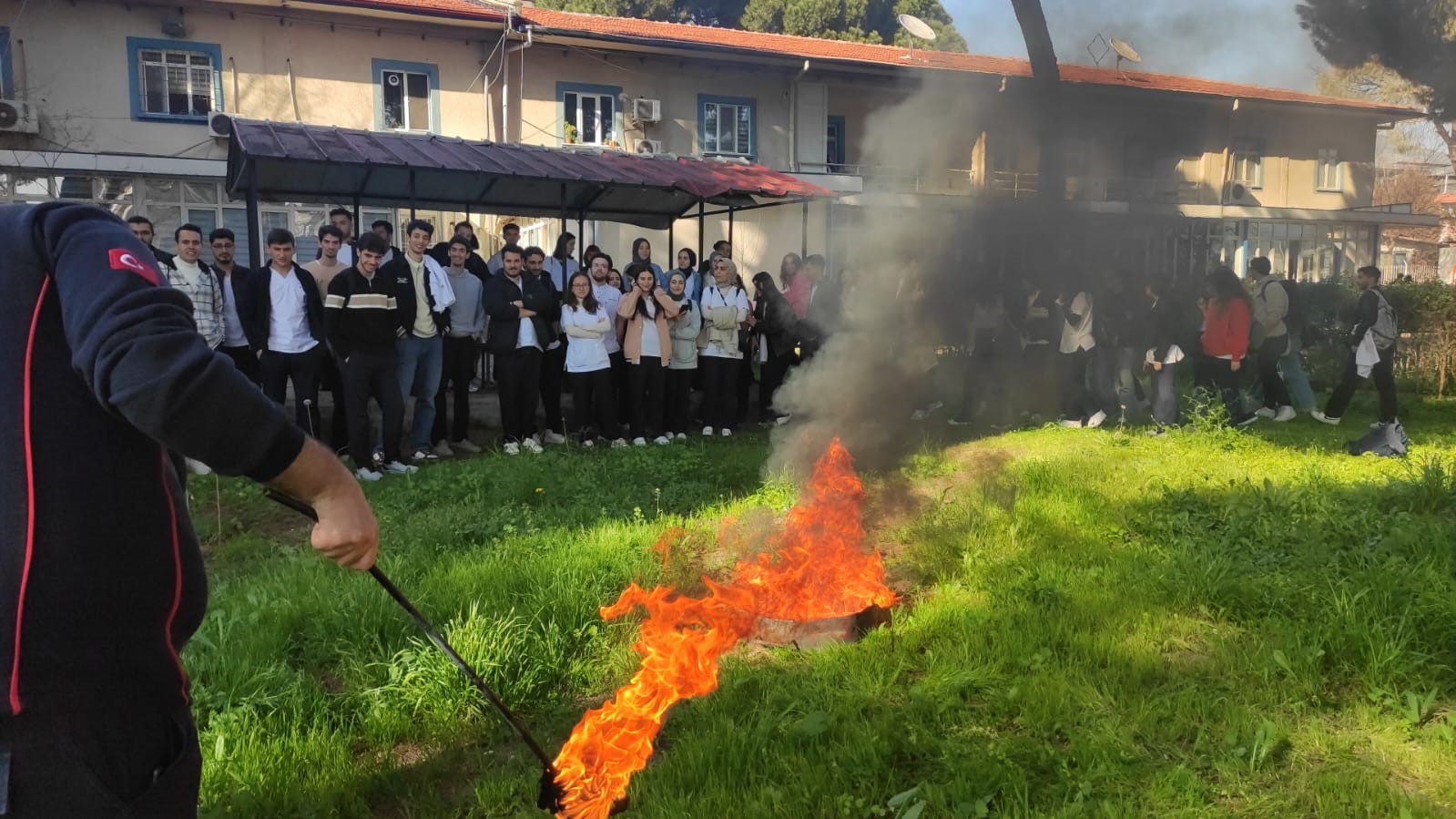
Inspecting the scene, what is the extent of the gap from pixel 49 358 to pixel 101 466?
204 mm

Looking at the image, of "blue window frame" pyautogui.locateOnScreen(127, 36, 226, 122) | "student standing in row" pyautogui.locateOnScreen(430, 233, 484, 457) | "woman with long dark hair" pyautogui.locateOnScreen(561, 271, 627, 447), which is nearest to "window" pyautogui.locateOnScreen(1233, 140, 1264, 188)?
"woman with long dark hair" pyautogui.locateOnScreen(561, 271, 627, 447)

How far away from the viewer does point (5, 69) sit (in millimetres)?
15484

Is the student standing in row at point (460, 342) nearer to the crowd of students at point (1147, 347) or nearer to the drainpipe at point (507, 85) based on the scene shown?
the crowd of students at point (1147, 347)

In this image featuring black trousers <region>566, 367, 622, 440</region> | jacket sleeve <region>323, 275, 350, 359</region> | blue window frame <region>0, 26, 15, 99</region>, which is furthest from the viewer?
blue window frame <region>0, 26, 15, 99</region>

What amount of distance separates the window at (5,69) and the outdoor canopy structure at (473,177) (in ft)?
23.7

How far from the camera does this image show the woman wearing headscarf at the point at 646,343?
9.65 m

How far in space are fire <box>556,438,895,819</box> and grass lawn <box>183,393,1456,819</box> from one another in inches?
5.7

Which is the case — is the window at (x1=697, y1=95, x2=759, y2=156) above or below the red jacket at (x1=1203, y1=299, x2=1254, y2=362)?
above

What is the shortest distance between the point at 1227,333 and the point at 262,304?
10.5 meters

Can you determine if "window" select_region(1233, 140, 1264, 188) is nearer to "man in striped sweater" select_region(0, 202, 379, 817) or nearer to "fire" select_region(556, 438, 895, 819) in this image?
"fire" select_region(556, 438, 895, 819)

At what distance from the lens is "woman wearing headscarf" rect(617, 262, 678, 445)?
965 cm

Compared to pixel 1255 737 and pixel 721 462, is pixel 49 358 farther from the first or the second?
pixel 721 462

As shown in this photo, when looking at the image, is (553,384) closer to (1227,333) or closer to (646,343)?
(646,343)

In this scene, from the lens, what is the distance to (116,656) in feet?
5.48
